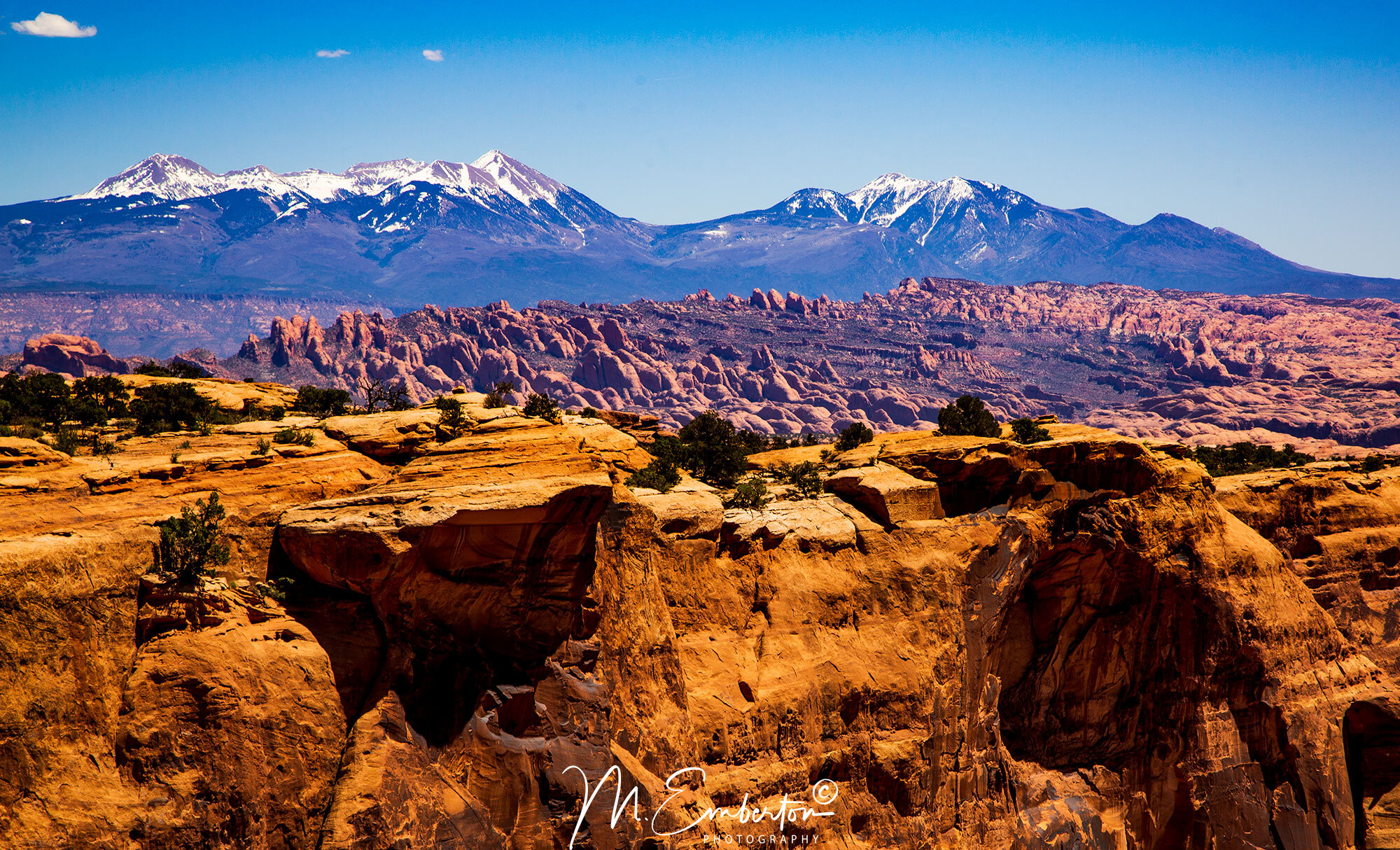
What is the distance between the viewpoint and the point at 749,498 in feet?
95.5

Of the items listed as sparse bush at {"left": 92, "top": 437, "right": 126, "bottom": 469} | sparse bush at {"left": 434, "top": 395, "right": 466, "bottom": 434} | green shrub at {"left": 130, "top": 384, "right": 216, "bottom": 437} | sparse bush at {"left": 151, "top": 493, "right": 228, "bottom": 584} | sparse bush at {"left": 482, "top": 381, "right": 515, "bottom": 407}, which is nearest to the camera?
sparse bush at {"left": 151, "top": 493, "right": 228, "bottom": 584}

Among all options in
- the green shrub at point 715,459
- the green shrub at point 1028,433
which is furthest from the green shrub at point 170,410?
the green shrub at point 1028,433

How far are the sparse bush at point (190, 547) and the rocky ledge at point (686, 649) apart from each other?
430mm

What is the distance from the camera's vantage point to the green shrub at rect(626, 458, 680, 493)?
28.5 metres

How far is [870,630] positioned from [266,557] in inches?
695

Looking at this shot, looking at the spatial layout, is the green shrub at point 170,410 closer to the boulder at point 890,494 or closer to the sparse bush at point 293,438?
the sparse bush at point 293,438

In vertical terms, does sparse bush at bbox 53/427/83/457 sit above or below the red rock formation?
above

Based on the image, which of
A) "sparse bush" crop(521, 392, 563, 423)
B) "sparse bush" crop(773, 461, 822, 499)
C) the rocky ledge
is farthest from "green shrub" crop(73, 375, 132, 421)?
"sparse bush" crop(773, 461, 822, 499)

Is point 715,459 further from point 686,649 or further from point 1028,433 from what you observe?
point 1028,433

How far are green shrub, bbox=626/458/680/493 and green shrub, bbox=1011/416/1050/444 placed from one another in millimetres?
13536

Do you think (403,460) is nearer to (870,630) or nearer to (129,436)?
(129,436)

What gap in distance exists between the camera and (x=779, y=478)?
32.7 metres

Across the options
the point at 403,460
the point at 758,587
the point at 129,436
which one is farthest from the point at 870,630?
the point at 129,436

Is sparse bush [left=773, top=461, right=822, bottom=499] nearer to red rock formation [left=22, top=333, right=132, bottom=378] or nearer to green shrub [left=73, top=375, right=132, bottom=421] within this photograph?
green shrub [left=73, top=375, right=132, bottom=421]
